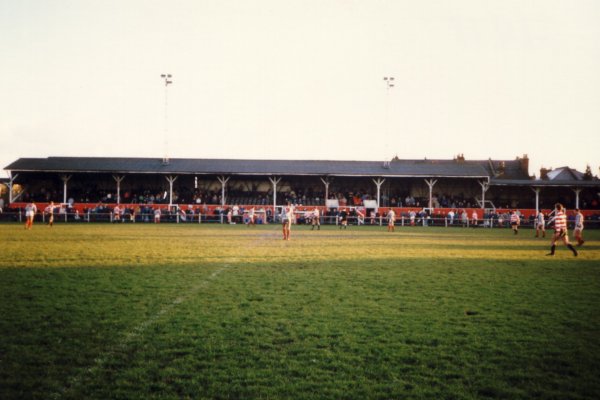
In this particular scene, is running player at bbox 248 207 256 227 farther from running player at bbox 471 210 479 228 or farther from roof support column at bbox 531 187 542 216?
roof support column at bbox 531 187 542 216

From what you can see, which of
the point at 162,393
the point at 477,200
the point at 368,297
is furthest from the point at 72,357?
the point at 477,200

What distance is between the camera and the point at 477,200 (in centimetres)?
4091

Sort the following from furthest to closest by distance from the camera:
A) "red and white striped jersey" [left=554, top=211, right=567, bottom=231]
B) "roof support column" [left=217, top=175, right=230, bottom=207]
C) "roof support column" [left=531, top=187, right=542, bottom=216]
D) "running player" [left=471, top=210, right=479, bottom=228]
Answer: "roof support column" [left=217, top=175, right=230, bottom=207] < "roof support column" [left=531, top=187, right=542, bottom=216] < "running player" [left=471, top=210, right=479, bottom=228] < "red and white striped jersey" [left=554, top=211, right=567, bottom=231]

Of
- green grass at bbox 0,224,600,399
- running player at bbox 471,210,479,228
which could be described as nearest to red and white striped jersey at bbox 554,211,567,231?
green grass at bbox 0,224,600,399

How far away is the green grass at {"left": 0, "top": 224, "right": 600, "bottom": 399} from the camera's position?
4.39 m

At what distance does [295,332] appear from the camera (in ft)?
19.9

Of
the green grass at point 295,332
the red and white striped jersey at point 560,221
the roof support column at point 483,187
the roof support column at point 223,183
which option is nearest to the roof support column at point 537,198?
the roof support column at point 483,187

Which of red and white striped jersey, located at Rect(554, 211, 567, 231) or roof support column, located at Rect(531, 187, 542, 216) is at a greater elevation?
roof support column, located at Rect(531, 187, 542, 216)

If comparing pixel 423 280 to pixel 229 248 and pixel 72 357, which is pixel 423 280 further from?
pixel 229 248

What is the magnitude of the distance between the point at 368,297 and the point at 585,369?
3883mm

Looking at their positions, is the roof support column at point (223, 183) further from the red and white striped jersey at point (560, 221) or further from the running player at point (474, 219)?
the red and white striped jersey at point (560, 221)

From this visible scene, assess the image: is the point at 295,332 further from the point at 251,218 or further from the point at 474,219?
the point at 474,219

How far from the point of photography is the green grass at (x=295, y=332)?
14.4 feet

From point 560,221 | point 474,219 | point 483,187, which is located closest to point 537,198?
point 483,187
